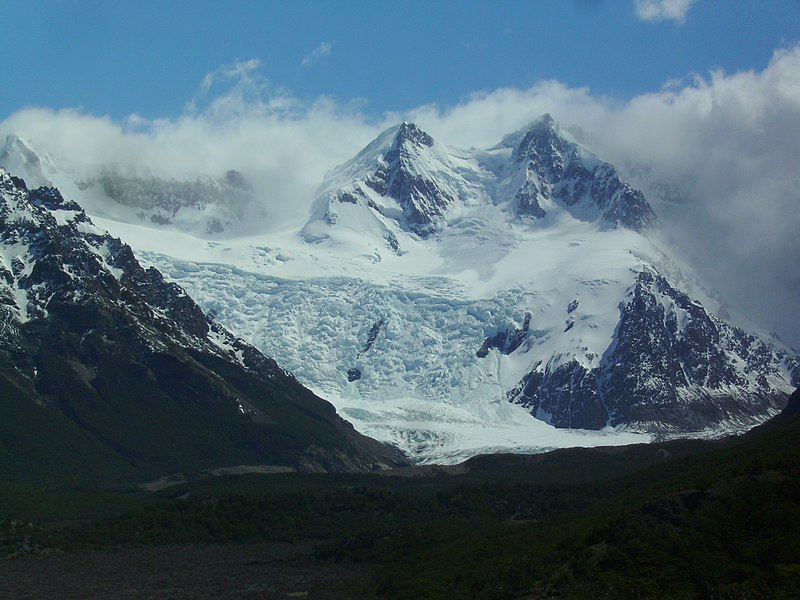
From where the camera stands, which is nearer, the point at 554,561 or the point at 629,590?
the point at 629,590

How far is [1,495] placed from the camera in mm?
186250

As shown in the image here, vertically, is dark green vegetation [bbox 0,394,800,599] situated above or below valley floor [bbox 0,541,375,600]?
above

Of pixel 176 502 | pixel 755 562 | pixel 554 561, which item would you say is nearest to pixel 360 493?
pixel 176 502

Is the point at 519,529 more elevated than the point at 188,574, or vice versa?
the point at 519,529

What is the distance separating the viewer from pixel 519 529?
140 metres

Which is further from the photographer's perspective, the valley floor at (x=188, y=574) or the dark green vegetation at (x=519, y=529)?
the valley floor at (x=188, y=574)

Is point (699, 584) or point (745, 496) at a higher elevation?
point (745, 496)

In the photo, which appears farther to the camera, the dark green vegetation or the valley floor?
the valley floor

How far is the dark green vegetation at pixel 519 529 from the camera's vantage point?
92.7 meters

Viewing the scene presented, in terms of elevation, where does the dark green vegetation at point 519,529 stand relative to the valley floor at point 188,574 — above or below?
above

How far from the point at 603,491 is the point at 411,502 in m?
27.1

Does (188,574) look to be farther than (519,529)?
No

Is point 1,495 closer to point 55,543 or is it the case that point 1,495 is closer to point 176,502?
point 176,502

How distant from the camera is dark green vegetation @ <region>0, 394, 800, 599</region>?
92.7m
